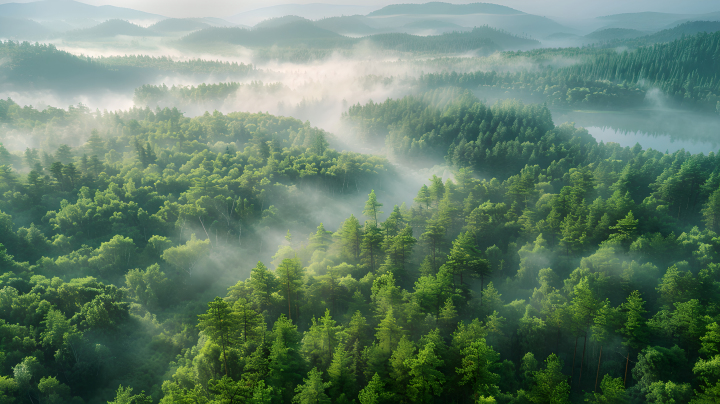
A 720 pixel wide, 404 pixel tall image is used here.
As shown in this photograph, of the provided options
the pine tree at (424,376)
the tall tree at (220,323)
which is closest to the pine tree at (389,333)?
the pine tree at (424,376)

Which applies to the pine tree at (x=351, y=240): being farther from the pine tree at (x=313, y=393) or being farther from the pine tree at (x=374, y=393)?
the pine tree at (x=313, y=393)

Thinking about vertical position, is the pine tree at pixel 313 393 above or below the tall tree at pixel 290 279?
below

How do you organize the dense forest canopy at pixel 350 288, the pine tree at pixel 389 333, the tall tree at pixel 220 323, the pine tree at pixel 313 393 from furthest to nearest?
the pine tree at pixel 389 333 → the dense forest canopy at pixel 350 288 → the tall tree at pixel 220 323 → the pine tree at pixel 313 393

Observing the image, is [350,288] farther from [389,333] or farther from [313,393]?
[313,393]

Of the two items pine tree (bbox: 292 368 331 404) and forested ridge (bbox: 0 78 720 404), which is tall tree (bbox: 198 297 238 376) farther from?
pine tree (bbox: 292 368 331 404)

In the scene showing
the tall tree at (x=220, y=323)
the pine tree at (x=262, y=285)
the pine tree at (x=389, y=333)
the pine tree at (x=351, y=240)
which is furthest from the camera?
the pine tree at (x=351, y=240)

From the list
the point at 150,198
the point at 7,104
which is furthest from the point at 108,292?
the point at 7,104

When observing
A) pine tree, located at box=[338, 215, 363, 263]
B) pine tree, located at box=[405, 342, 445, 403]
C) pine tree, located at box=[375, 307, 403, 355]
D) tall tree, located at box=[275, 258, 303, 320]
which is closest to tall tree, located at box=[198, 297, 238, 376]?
tall tree, located at box=[275, 258, 303, 320]

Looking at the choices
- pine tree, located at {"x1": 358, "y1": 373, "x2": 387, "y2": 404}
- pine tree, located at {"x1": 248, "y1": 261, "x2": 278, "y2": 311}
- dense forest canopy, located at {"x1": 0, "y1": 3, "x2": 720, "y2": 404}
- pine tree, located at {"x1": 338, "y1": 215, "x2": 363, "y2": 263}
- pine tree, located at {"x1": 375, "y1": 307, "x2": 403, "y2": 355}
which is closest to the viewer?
pine tree, located at {"x1": 358, "y1": 373, "x2": 387, "y2": 404}

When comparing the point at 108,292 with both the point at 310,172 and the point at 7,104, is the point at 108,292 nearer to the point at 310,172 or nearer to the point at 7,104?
the point at 310,172
